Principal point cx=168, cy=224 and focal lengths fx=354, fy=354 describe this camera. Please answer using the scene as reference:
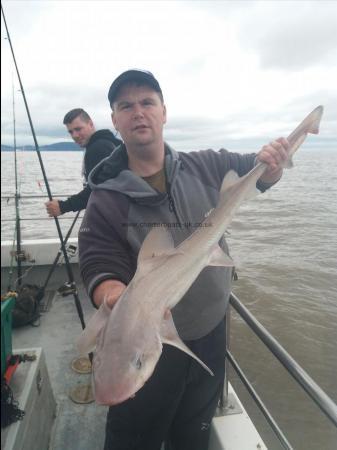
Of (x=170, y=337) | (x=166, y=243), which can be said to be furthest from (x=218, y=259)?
(x=170, y=337)

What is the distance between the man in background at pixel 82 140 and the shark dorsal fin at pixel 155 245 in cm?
276

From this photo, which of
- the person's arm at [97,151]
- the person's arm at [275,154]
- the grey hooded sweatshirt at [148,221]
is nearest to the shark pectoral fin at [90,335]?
the grey hooded sweatshirt at [148,221]

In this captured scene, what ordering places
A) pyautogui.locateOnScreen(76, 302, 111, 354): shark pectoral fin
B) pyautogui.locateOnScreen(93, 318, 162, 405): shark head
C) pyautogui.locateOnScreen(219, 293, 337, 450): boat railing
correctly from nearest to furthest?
1. pyautogui.locateOnScreen(93, 318, 162, 405): shark head
2. pyautogui.locateOnScreen(76, 302, 111, 354): shark pectoral fin
3. pyautogui.locateOnScreen(219, 293, 337, 450): boat railing

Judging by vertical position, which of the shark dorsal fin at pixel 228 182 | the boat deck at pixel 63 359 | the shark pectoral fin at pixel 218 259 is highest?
the shark dorsal fin at pixel 228 182

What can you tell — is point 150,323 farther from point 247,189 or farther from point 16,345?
point 16,345

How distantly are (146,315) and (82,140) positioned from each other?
12.4 feet

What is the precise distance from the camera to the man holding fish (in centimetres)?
202

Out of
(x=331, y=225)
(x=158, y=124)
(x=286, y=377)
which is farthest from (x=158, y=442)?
(x=331, y=225)

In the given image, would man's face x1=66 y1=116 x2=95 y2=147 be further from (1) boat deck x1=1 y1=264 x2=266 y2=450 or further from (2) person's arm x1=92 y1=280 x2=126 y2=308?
→ (2) person's arm x1=92 y1=280 x2=126 y2=308

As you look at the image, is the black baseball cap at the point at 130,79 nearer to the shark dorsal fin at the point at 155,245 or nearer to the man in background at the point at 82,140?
the shark dorsal fin at the point at 155,245

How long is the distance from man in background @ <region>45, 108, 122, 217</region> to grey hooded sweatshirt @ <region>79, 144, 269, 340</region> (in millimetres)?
1928

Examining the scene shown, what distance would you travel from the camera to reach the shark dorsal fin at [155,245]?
5.90ft

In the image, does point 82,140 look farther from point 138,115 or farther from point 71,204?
point 138,115

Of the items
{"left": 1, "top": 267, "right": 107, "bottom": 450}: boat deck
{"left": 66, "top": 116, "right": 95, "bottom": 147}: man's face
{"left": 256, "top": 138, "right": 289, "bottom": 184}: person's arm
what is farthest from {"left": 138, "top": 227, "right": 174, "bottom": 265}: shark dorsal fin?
{"left": 66, "top": 116, "right": 95, "bottom": 147}: man's face
